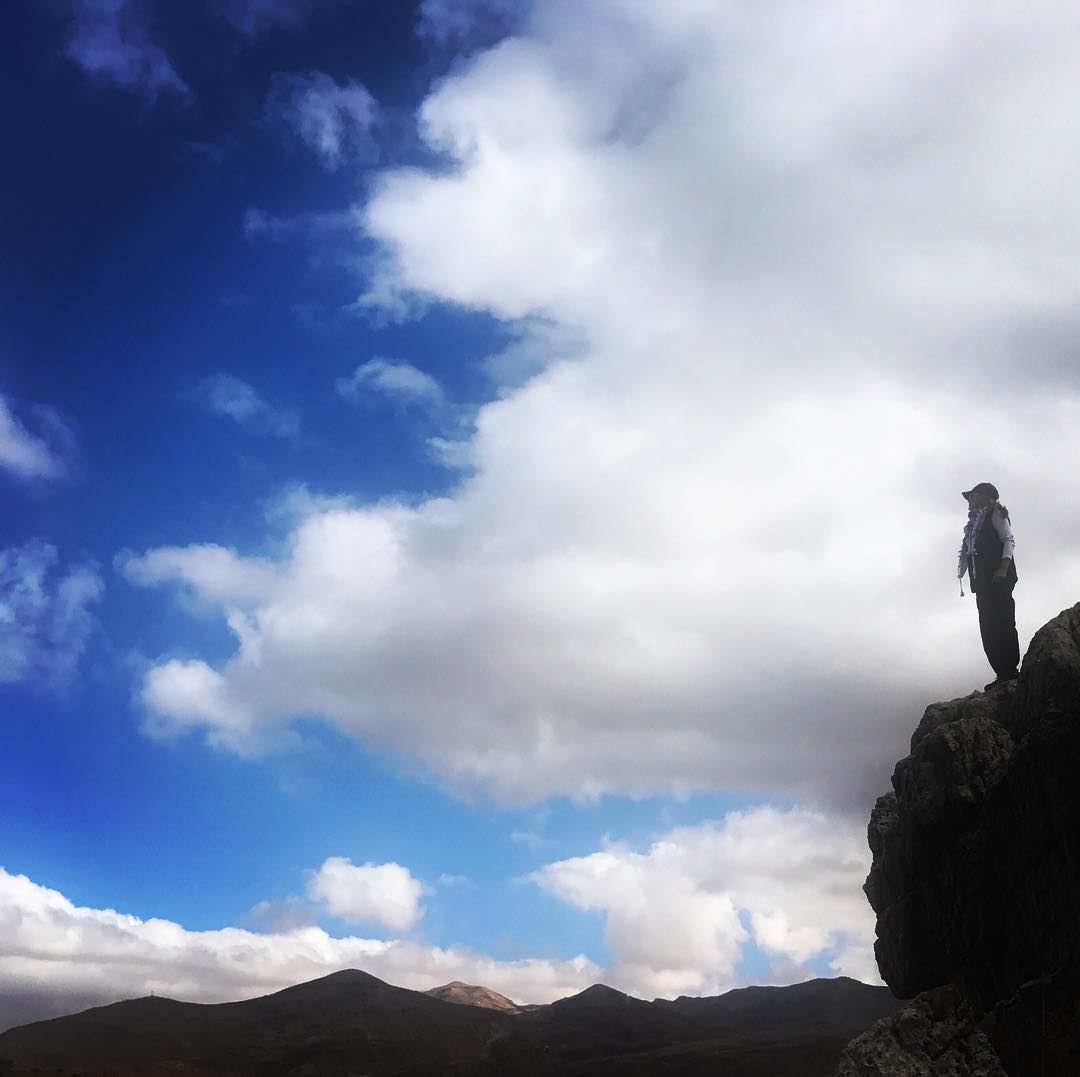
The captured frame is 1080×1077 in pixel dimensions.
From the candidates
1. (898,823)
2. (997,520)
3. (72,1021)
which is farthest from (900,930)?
(72,1021)

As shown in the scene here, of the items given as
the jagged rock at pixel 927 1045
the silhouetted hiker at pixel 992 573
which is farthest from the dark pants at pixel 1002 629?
the jagged rock at pixel 927 1045

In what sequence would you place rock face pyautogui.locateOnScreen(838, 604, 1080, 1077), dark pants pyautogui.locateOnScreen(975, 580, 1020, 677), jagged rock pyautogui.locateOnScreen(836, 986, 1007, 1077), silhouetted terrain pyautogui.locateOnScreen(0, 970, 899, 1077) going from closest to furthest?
rock face pyautogui.locateOnScreen(838, 604, 1080, 1077), jagged rock pyautogui.locateOnScreen(836, 986, 1007, 1077), dark pants pyautogui.locateOnScreen(975, 580, 1020, 677), silhouetted terrain pyautogui.locateOnScreen(0, 970, 899, 1077)

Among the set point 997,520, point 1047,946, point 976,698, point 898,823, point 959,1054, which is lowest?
point 959,1054

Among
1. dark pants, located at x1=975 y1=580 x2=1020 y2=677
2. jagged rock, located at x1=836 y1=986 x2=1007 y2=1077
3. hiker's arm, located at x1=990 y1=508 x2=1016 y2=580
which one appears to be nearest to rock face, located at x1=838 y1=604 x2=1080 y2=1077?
jagged rock, located at x1=836 y1=986 x2=1007 y2=1077

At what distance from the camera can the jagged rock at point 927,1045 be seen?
52.6ft

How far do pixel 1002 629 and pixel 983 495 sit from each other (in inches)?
122

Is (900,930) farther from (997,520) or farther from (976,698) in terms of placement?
(997,520)

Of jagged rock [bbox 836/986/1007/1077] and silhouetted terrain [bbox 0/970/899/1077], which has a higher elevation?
jagged rock [bbox 836/986/1007/1077]

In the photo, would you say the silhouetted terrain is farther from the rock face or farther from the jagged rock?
the jagged rock

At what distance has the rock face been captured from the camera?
51.1ft

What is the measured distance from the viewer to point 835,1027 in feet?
486

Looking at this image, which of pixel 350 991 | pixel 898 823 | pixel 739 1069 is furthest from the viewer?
pixel 350 991

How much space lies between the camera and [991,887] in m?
17.4

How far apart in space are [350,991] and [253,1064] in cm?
4903
